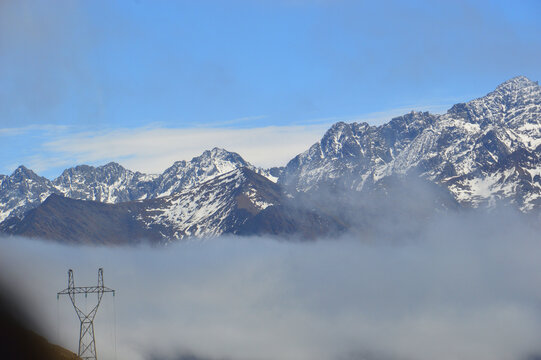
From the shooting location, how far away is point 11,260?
181875 mm

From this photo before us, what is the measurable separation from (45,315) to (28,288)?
23.0m

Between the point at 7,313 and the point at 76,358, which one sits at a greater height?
the point at 7,313

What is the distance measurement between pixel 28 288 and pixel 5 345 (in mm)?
28280

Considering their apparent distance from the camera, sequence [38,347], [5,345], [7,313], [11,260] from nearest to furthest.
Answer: [5,345] → [7,313] → [38,347] → [11,260]

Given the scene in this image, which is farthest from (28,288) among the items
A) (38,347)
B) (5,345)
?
(5,345)

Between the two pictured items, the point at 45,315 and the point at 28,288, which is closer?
the point at 28,288

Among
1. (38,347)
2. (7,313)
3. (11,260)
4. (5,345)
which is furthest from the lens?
(11,260)

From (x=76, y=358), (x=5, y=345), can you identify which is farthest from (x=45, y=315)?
(x=5, y=345)

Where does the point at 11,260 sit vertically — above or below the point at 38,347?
above

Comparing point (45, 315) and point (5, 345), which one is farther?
point (45, 315)

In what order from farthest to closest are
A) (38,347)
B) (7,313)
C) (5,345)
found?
(38,347)
(7,313)
(5,345)

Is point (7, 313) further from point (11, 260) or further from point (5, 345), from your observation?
point (11, 260)

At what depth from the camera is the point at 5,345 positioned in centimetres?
13988

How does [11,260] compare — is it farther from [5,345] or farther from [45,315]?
[5,345]
